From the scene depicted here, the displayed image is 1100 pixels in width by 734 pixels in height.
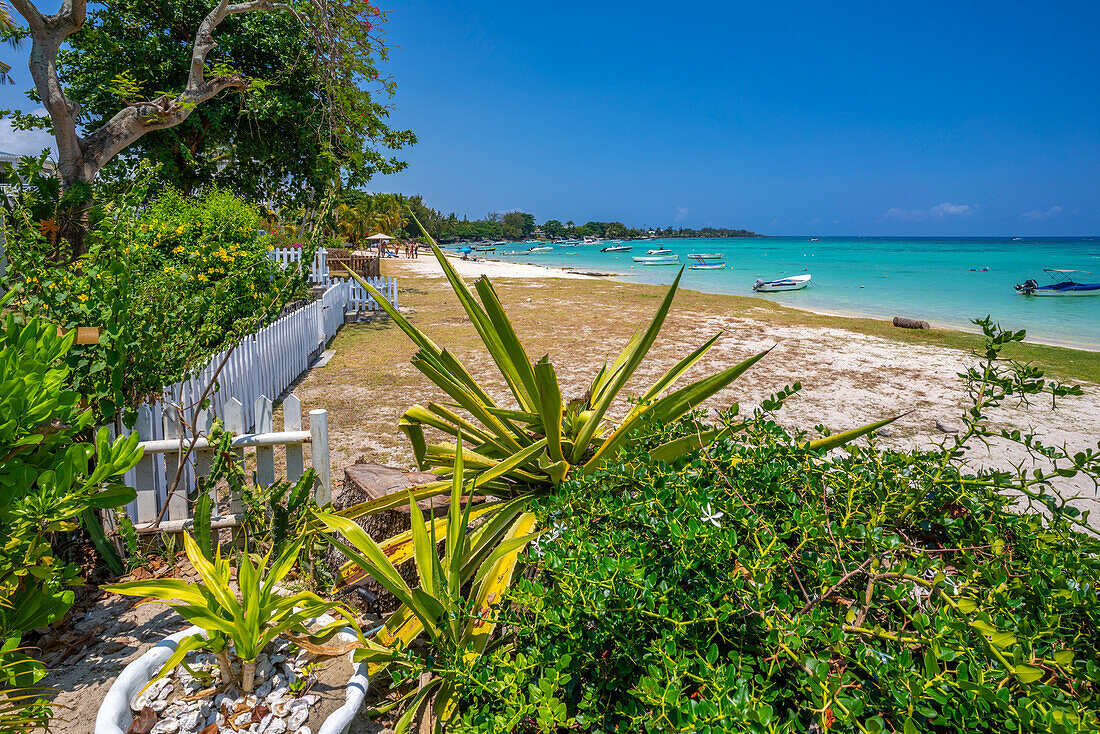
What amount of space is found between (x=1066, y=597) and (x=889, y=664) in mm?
423

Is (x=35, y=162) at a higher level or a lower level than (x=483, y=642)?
higher

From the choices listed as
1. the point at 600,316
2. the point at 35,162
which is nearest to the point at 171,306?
the point at 35,162

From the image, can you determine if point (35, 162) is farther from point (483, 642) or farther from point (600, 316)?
point (600, 316)

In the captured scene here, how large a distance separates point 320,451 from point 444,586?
1904mm

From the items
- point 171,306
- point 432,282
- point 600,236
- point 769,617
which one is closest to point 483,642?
point 769,617

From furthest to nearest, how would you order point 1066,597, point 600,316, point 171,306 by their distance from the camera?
1. point 600,316
2. point 171,306
3. point 1066,597

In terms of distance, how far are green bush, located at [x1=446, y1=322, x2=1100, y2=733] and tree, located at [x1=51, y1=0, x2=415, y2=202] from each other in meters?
11.8

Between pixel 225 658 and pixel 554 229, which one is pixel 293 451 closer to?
pixel 225 658

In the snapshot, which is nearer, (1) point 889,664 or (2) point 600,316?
(1) point 889,664

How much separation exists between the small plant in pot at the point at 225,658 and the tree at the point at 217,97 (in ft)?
36.9

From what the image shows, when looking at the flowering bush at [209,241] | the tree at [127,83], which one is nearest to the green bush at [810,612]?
the flowering bush at [209,241]


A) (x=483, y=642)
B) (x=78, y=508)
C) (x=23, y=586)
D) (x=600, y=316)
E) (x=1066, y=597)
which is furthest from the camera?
(x=600, y=316)

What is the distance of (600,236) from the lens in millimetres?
190500

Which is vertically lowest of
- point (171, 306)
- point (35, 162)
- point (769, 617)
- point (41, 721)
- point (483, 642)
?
point (41, 721)
